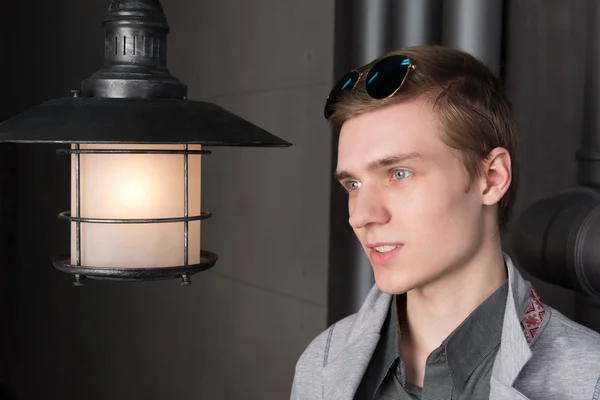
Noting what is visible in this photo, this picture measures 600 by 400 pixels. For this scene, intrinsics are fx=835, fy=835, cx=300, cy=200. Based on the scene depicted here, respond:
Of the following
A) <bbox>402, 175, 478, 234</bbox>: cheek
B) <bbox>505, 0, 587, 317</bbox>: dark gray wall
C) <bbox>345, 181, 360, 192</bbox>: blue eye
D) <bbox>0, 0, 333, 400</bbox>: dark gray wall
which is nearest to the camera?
<bbox>402, 175, 478, 234</bbox>: cheek

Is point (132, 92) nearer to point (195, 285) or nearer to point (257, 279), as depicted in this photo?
point (257, 279)

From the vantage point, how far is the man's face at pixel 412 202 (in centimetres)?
146

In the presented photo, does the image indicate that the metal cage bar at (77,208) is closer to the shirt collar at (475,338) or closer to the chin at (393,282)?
the chin at (393,282)

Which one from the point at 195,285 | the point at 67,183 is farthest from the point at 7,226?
the point at 195,285

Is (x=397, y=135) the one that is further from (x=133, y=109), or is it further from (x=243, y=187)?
(x=243, y=187)

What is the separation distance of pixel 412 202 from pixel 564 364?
14.7 inches

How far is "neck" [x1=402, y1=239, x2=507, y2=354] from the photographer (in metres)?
1.53

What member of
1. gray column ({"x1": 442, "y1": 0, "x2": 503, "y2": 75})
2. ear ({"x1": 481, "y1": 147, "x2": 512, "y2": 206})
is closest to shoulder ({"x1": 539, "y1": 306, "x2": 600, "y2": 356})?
ear ({"x1": 481, "y1": 147, "x2": 512, "y2": 206})

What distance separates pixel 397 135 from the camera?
4.90 ft

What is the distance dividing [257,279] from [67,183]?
2.16 metres

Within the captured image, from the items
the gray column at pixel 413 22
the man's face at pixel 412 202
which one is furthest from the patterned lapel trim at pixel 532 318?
the gray column at pixel 413 22

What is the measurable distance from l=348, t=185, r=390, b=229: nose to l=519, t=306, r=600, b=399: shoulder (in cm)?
34

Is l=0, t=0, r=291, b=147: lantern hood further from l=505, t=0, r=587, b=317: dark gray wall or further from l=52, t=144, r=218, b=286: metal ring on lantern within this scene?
l=505, t=0, r=587, b=317: dark gray wall

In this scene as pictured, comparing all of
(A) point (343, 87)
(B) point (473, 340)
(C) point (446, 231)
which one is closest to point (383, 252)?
(C) point (446, 231)
